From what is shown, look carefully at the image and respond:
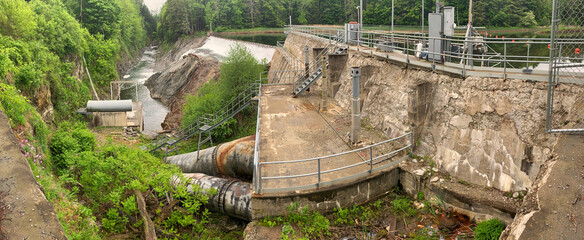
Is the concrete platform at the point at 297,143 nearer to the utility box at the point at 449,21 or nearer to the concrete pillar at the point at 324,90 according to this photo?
the concrete pillar at the point at 324,90

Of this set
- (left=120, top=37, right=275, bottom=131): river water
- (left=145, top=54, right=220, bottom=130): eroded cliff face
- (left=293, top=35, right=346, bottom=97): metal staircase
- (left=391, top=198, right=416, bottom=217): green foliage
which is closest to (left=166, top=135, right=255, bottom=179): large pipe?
(left=391, top=198, right=416, bottom=217): green foliage

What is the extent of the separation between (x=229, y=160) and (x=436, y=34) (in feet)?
30.8

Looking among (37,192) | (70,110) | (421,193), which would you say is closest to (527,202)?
(421,193)

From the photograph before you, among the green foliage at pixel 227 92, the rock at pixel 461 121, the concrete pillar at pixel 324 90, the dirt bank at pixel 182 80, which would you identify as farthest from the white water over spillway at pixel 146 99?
the rock at pixel 461 121

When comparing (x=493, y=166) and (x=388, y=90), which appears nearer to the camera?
(x=493, y=166)

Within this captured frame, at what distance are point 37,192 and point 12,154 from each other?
1.80m

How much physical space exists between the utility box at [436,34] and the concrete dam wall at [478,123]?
838 millimetres

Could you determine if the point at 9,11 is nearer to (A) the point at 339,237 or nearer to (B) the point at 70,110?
(B) the point at 70,110

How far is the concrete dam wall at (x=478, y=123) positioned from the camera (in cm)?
967

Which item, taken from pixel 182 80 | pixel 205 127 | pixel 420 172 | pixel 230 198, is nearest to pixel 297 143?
pixel 230 198

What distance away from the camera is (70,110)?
27062 mm

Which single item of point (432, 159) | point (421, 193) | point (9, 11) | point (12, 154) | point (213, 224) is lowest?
point (213, 224)

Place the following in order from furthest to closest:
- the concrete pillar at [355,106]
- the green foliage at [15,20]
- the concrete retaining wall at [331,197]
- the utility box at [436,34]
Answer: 1. the green foliage at [15,20]
2. the concrete pillar at [355,106]
3. the utility box at [436,34]
4. the concrete retaining wall at [331,197]

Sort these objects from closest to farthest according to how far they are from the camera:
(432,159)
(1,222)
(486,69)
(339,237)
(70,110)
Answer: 1. (1,222)
2. (339,237)
3. (486,69)
4. (432,159)
5. (70,110)
